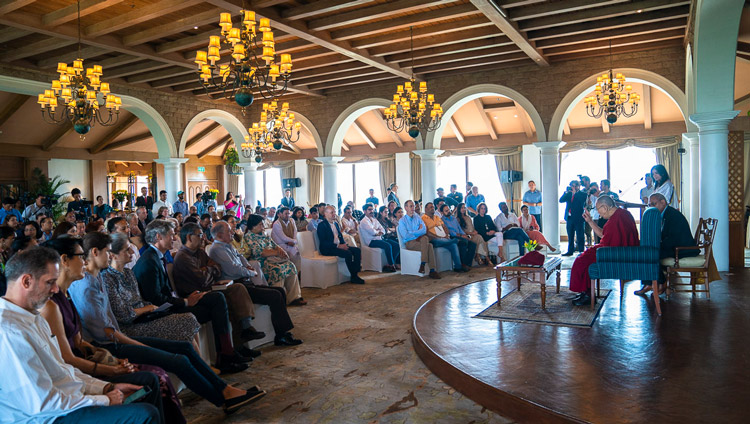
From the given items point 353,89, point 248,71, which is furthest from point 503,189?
point 248,71

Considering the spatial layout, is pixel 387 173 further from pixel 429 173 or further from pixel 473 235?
pixel 473 235

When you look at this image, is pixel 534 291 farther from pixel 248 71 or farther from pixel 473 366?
pixel 248 71

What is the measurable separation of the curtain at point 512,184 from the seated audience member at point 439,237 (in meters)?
6.97

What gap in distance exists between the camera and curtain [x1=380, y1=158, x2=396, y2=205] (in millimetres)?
16672

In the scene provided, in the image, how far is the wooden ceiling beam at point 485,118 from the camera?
1325cm

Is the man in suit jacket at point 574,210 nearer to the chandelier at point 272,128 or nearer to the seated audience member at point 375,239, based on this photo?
the seated audience member at point 375,239

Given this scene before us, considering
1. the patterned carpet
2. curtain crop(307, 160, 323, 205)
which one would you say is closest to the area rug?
the patterned carpet

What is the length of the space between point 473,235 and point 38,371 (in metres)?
7.51

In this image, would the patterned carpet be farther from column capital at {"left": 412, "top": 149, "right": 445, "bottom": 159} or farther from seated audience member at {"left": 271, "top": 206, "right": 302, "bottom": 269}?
column capital at {"left": 412, "top": 149, "right": 445, "bottom": 159}

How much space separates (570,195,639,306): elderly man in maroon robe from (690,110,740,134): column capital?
8.81ft

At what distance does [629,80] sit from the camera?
9.51 meters

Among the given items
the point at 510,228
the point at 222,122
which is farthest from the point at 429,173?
the point at 222,122

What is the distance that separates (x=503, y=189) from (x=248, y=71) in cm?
1088

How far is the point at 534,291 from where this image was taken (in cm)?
607
